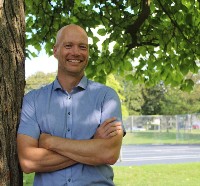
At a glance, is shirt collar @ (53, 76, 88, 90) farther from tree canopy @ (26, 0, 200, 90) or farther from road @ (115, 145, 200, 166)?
road @ (115, 145, 200, 166)

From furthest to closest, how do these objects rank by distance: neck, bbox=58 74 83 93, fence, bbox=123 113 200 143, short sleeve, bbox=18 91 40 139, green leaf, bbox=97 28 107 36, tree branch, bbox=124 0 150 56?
fence, bbox=123 113 200 143 < green leaf, bbox=97 28 107 36 < tree branch, bbox=124 0 150 56 < neck, bbox=58 74 83 93 < short sleeve, bbox=18 91 40 139

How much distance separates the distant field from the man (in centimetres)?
3382

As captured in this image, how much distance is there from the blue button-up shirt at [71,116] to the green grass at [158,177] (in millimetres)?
8995

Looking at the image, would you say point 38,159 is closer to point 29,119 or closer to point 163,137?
point 29,119

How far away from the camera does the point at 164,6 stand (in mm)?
6820

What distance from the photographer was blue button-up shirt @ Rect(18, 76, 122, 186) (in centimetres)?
276

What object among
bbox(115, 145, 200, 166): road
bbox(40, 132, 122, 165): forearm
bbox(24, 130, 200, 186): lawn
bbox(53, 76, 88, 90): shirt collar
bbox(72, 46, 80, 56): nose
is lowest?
bbox(115, 145, 200, 166): road

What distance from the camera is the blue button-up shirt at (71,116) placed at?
2.76m

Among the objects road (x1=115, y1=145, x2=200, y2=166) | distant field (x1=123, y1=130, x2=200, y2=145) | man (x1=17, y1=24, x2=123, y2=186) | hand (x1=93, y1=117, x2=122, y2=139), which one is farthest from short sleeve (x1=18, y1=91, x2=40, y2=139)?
distant field (x1=123, y1=130, x2=200, y2=145)

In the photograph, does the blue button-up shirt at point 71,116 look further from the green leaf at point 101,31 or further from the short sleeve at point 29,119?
the green leaf at point 101,31

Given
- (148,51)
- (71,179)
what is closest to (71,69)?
(71,179)

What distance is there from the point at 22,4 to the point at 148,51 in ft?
14.8

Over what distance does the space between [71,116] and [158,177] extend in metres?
11.0

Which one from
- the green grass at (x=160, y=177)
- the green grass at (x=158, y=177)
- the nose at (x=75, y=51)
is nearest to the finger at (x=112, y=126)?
the nose at (x=75, y=51)
